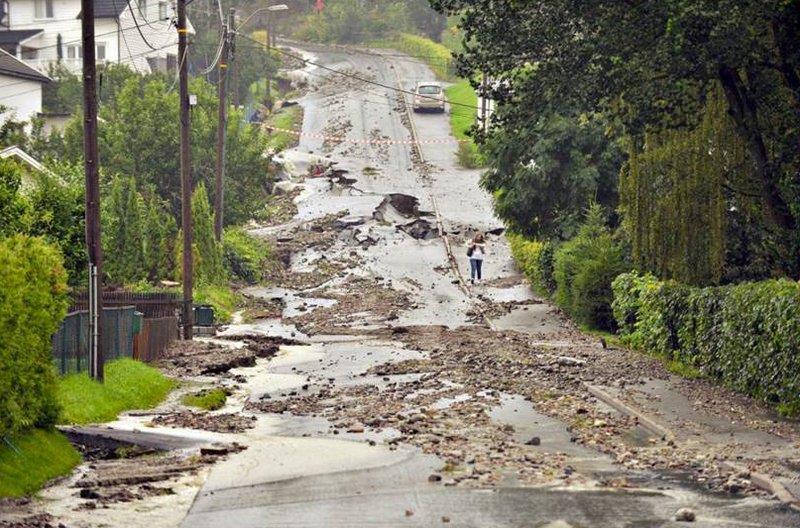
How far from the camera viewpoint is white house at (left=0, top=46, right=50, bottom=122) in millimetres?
68500

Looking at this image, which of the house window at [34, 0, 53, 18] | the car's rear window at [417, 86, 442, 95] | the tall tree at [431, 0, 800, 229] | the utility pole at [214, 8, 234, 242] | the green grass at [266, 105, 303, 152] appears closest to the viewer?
the tall tree at [431, 0, 800, 229]

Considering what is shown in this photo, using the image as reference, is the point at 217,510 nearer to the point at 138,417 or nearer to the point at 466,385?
the point at 138,417

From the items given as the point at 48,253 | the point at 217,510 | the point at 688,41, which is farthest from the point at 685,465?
the point at 688,41

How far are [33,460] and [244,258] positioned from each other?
1426 inches

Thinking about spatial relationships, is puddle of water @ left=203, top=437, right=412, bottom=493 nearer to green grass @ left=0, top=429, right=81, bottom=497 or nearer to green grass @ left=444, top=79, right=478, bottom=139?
green grass @ left=0, top=429, right=81, bottom=497

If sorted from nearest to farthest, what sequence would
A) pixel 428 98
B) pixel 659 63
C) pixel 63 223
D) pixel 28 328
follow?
pixel 28 328, pixel 659 63, pixel 63 223, pixel 428 98

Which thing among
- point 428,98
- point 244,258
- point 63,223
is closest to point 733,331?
point 63,223

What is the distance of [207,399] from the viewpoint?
28.8m

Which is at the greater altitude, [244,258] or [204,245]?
[204,245]

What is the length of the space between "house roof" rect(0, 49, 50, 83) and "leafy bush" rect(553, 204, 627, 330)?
3270 cm

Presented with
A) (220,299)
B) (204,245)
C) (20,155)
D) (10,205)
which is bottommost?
(220,299)

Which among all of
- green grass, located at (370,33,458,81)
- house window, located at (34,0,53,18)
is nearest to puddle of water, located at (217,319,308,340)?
house window, located at (34,0,53,18)

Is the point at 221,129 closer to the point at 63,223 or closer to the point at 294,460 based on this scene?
the point at 63,223

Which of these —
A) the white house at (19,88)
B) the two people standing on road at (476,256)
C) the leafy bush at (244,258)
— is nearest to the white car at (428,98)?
the white house at (19,88)
